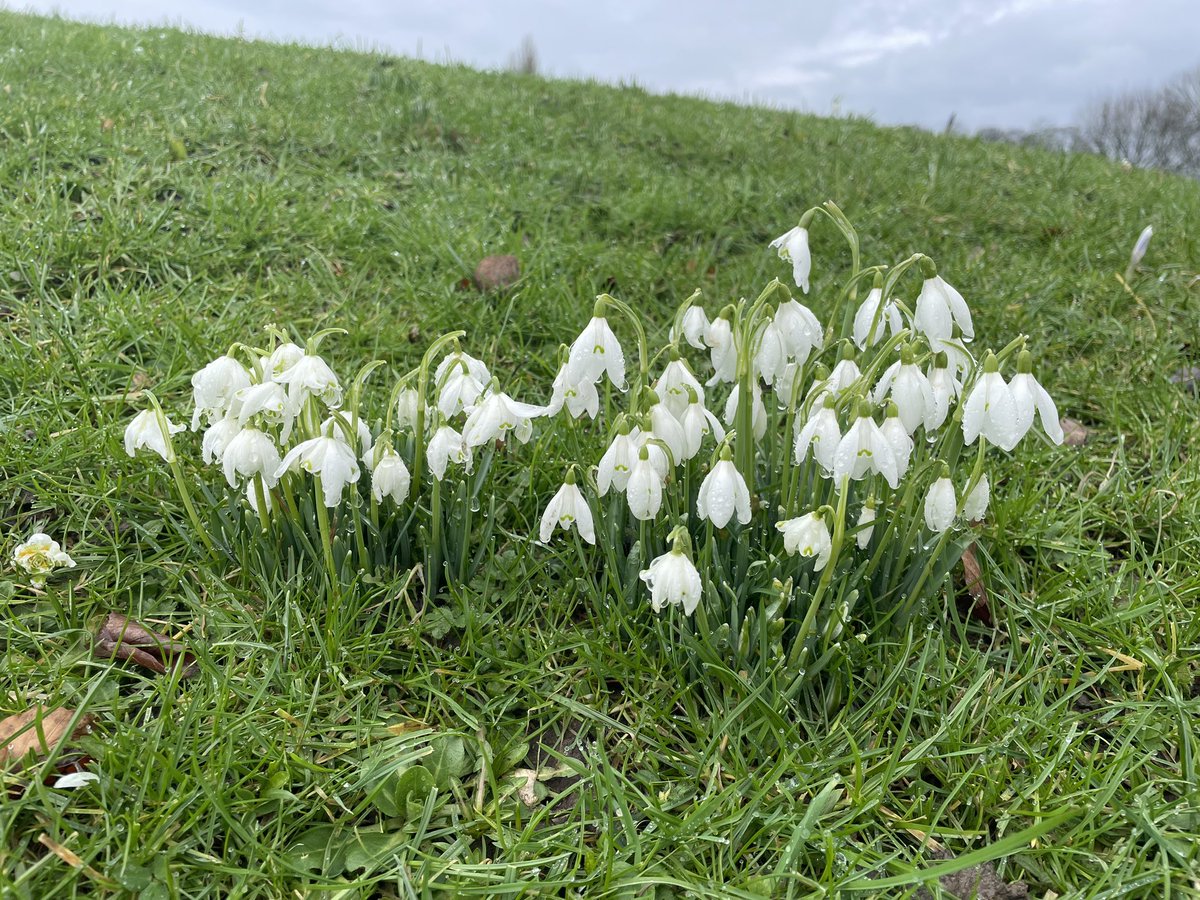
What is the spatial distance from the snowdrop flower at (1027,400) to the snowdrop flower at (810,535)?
0.43 m

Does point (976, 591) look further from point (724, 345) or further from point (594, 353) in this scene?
point (594, 353)

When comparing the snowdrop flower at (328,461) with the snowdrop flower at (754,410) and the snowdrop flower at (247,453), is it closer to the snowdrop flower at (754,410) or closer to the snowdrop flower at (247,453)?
the snowdrop flower at (247,453)

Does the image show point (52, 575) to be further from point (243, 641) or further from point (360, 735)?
point (360, 735)

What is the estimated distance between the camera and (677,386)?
1930mm

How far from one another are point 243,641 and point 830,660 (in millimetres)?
1450

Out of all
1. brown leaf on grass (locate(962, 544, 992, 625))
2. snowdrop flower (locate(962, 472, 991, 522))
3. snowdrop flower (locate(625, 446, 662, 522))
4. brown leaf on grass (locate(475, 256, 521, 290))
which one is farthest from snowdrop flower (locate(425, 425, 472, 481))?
brown leaf on grass (locate(475, 256, 521, 290))

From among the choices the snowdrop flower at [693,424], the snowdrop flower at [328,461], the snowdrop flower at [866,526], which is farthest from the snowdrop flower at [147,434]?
the snowdrop flower at [866,526]

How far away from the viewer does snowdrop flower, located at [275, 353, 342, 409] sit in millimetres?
1837

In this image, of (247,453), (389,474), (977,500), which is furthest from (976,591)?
(247,453)

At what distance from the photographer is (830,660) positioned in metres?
1.96

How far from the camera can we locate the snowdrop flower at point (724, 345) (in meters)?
1.95

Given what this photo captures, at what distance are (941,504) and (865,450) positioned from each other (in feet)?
0.87

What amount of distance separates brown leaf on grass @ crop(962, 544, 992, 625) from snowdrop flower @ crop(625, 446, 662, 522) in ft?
3.53

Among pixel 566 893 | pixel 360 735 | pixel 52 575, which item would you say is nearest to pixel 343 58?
pixel 52 575
